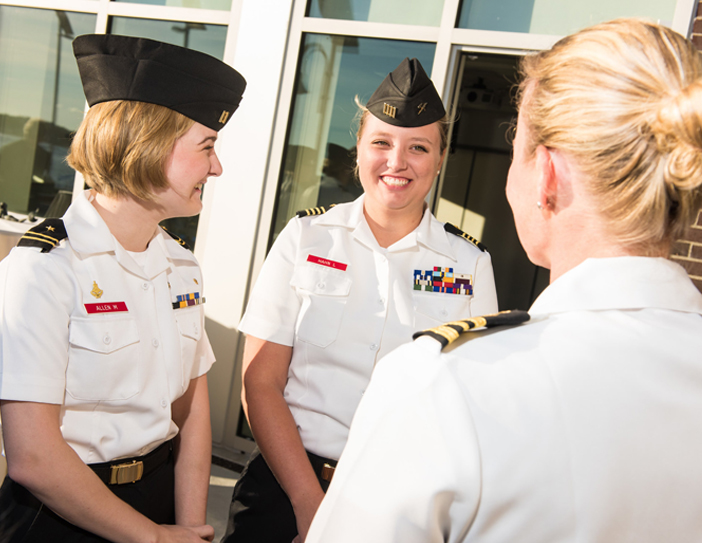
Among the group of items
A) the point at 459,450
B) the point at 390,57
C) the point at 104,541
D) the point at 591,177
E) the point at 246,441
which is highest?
the point at 390,57

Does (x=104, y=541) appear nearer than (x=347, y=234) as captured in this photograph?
Yes

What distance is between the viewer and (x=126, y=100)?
1.29 m

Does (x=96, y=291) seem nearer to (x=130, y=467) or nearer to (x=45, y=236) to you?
(x=45, y=236)

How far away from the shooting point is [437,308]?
1.59 metres

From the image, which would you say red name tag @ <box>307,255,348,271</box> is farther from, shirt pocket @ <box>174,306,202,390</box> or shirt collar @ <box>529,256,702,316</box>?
shirt collar @ <box>529,256,702,316</box>

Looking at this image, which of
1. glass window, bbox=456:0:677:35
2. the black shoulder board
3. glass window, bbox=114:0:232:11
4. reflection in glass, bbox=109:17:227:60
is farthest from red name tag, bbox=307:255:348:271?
glass window, bbox=114:0:232:11

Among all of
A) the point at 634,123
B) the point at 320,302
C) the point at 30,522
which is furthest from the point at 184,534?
the point at 634,123

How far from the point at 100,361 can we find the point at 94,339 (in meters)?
0.05

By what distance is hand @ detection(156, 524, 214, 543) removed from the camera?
1.22m

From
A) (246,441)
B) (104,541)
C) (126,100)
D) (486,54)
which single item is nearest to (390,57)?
(486,54)

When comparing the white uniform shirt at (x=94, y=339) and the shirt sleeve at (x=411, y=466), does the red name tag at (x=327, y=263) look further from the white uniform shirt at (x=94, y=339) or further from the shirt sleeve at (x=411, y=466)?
the shirt sleeve at (x=411, y=466)

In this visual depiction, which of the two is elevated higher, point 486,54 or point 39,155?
point 486,54

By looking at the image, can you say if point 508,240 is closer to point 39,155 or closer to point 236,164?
point 236,164

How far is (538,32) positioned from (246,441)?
2672mm
